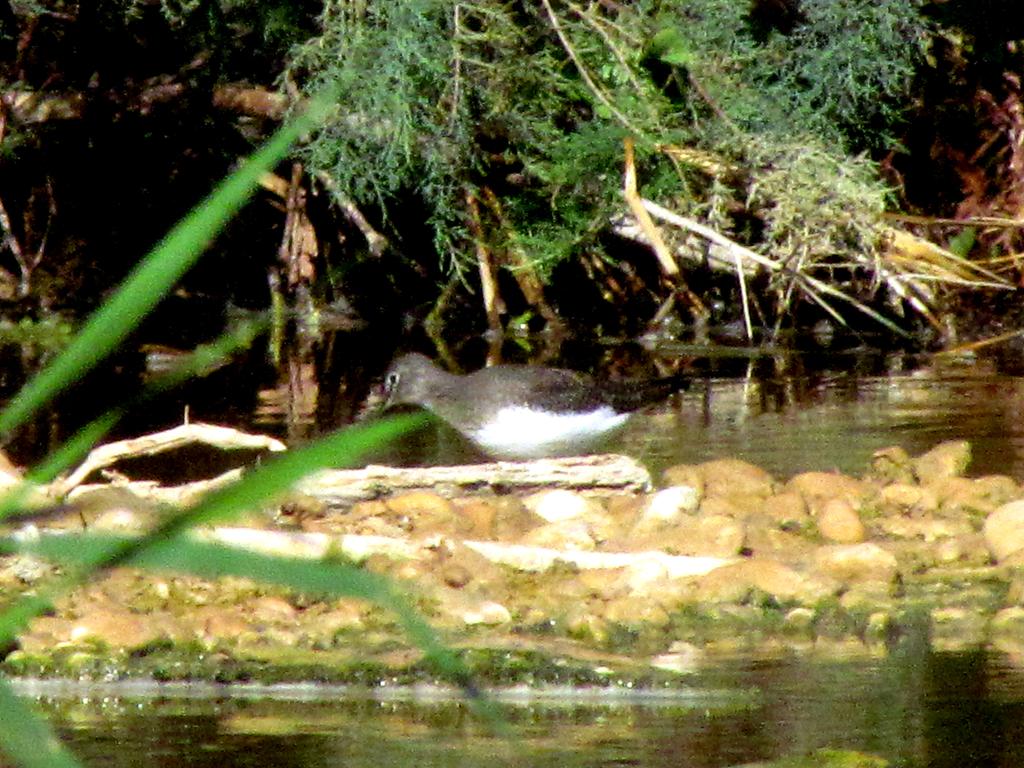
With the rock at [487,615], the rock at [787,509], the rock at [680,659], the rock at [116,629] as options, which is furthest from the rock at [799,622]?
the rock at [116,629]

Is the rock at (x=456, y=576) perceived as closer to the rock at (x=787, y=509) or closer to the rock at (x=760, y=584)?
the rock at (x=760, y=584)

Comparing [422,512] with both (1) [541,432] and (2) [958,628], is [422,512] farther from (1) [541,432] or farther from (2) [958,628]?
(2) [958,628]

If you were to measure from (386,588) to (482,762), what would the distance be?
2.05m

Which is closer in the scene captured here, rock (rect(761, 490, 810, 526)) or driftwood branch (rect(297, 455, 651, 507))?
rock (rect(761, 490, 810, 526))

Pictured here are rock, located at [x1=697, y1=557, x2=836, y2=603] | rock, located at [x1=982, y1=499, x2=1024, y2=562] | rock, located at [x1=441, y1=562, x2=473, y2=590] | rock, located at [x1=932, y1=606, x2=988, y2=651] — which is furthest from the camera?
rock, located at [x1=982, y1=499, x2=1024, y2=562]

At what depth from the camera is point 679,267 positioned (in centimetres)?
1032

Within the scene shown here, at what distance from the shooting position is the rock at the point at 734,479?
5441mm

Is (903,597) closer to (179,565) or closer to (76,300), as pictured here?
(179,565)

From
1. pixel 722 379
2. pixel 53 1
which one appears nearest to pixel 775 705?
pixel 722 379

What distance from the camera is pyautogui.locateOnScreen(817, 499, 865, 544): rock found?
5.00 meters

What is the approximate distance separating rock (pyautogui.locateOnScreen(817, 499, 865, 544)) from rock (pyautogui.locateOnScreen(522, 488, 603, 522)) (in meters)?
0.64

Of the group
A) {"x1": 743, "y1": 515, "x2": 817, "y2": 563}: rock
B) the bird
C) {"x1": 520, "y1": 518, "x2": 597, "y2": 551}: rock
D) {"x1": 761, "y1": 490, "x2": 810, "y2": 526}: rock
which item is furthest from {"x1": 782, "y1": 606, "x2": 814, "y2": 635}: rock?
the bird

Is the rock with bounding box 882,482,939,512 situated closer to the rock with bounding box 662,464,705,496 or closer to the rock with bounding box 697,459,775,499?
the rock with bounding box 697,459,775,499

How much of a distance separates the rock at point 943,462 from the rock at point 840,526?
0.66 m
